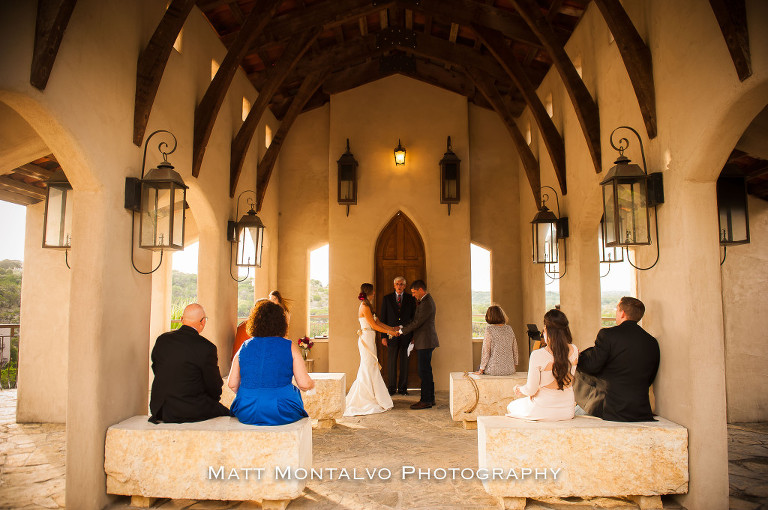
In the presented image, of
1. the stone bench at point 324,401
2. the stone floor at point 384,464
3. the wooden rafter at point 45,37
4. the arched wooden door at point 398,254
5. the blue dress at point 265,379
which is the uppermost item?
the wooden rafter at point 45,37

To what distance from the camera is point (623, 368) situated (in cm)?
425

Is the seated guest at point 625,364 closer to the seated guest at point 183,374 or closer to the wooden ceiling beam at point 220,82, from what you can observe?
the seated guest at point 183,374

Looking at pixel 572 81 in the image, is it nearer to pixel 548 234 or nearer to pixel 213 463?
pixel 548 234

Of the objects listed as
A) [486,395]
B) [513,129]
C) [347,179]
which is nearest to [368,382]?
[486,395]

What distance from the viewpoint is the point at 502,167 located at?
10164mm

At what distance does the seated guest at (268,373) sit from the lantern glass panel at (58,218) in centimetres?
242

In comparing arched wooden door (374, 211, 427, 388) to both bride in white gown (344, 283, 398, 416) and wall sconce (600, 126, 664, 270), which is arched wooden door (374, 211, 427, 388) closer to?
bride in white gown (344, 283, 398, 416)

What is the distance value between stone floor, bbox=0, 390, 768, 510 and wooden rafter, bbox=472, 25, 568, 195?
3763 millimetres

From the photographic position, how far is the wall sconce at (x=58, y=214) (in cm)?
516

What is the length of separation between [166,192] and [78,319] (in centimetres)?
134

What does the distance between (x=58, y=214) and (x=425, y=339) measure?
15.9ft

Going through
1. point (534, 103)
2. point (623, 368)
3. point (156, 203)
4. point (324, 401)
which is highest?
point (534, 103)

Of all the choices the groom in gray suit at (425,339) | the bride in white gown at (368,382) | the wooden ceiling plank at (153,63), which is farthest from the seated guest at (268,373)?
the groom in gray suit at (425,339)

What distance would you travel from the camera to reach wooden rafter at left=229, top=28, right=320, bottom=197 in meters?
7.52
